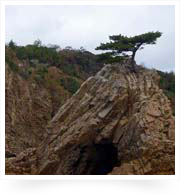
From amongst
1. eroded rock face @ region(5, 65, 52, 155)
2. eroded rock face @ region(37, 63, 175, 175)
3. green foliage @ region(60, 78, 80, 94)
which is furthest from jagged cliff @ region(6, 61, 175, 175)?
green foliage @ region(60, 78, 80, 94)

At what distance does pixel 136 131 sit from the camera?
70.2 feet

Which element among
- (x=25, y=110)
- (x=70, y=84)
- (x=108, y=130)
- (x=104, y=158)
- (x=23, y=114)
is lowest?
(x=104, y=158)

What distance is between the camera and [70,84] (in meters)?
39.1

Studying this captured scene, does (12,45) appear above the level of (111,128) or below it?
above

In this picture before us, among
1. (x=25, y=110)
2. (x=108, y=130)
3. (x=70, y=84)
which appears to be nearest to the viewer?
(x=108, y=130)

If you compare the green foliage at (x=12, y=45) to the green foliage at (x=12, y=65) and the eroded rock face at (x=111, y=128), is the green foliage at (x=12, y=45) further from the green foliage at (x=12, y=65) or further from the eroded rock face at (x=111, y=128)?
the eroded rock face at (x=111, y=128)

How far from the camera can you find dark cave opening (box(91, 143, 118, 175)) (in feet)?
75.9

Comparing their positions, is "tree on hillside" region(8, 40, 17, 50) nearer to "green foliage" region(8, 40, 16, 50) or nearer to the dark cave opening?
"green foliage" region(8, 40, 16, 50)

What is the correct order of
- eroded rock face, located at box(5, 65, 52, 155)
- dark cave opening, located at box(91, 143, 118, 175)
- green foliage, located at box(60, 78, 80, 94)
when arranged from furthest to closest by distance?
green foliage, located at box(60, 78, 80, 94) → eroded rock face, located at box(5, 65, 52, 155) → dark cave opening, located at box(91, 143, 118, 175)

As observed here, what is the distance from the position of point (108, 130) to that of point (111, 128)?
0.47 ft

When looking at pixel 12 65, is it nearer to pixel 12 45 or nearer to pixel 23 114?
pixel 23 114

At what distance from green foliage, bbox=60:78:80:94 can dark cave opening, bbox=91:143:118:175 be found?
584 inches

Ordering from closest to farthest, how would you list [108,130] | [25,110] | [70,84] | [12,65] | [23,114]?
1. [108,130]
2. [23,114]
3. [25,110]
4. [12,65]
5. [70,84]

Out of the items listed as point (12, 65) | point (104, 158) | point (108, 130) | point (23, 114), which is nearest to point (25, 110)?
point (23, 114)
